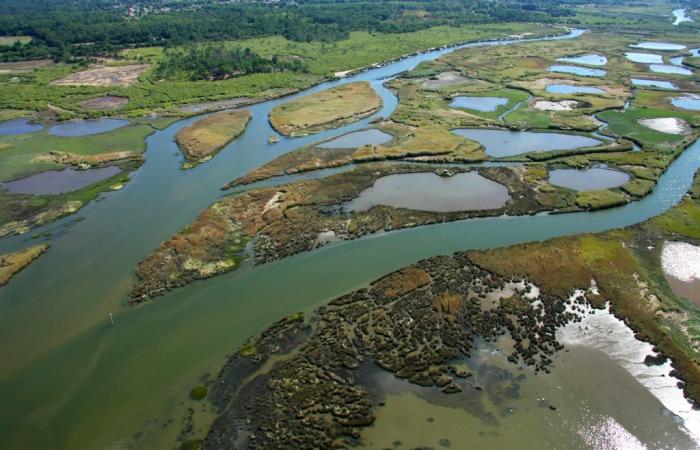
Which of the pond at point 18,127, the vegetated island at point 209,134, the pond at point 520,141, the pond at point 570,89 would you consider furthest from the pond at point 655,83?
the pond at point 18,127

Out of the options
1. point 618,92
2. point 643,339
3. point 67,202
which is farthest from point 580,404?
point 618,92

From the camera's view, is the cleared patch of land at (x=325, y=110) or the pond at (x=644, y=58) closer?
the cleared patch of land at (x=325, y=110)

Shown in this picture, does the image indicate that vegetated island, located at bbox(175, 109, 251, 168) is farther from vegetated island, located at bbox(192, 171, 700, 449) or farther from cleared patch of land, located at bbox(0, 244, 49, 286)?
vegetated island, located at bbox(192, 171, 700, 449)

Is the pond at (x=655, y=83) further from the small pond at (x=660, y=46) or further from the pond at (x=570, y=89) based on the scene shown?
the small pond at (x=660, y=46)

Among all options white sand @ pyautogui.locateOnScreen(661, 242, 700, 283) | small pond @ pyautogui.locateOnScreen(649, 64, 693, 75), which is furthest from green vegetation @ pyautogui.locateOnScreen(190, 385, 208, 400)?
small pond @ pyautogui.locateOnScreen(649, 64, 693, 75)

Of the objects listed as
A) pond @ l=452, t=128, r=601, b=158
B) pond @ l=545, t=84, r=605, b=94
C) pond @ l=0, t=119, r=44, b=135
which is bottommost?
pond @ l=452, t=128, r=601, b=158

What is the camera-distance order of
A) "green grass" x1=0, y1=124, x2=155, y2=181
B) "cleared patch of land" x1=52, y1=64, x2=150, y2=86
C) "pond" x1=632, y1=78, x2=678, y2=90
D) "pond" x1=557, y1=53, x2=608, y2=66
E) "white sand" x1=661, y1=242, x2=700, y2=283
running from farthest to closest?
"pond" x1=557, y1=53, x2=608, y2=66 < "cleared patch of land" x1=52, y1=64, x2=150, y2=86 < "pond" x1=632, y1=78, x2=678, y2=90 < "green grass" x1=0, y1=124, x2=155, y2=181 < "white sand" x1=661, y1=242, x2=700, y2=283
